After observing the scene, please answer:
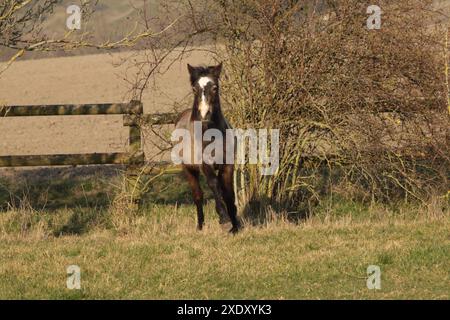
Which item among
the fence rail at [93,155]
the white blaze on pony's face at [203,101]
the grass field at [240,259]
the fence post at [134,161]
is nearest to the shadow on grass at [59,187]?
the fence rail at [93,155]

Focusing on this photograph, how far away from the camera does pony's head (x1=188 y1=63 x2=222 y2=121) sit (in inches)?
378

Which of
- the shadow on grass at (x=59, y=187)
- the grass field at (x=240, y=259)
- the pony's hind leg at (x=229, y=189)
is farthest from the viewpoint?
the shadow on grass at (x=59, y=187)

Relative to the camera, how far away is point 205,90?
31.6 ft

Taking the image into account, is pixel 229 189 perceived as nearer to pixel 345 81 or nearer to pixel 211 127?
pixel 211 127

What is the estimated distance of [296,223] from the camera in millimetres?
10984

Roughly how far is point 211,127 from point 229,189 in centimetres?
77

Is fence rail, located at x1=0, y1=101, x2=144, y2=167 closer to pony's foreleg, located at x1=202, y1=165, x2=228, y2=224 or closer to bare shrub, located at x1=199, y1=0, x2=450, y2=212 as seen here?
bare shrub, located at x1=199, y1=0, x2=450, y2=212

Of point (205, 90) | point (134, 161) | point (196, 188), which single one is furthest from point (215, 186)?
point (134, 161)

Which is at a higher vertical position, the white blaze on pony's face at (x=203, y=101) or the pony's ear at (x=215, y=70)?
the pony's ear at (x=215, y=70)

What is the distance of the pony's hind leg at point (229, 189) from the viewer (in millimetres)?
10023

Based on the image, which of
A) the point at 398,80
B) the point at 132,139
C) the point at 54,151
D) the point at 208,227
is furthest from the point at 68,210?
the point at 54,151

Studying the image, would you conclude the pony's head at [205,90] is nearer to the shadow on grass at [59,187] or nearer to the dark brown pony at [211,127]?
the dark brown pony at [211,127]

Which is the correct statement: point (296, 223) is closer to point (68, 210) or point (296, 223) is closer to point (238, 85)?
point (238, 85)

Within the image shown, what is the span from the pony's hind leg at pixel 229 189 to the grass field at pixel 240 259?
34 centimetres
